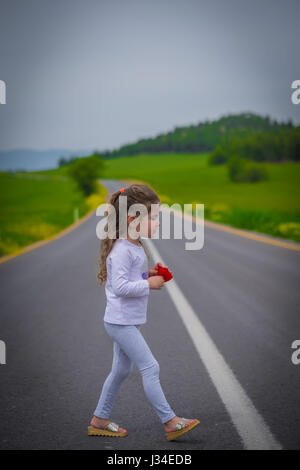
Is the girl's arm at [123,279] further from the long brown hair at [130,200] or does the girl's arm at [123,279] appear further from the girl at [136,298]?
the long brown hair at [130,200]

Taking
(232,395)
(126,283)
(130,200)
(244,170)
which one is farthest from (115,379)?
(244,170)

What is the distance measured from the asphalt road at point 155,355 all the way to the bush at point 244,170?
262 feet

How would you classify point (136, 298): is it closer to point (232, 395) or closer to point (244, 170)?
point (232, 395)

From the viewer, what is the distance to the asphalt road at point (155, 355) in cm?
289

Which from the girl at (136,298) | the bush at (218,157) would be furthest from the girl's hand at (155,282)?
the bush at (218,157)

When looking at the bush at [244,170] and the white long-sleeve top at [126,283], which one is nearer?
the white long-sleeve top at [126,283]

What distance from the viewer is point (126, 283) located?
2670 millimetres

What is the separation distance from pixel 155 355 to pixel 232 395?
3.76ft

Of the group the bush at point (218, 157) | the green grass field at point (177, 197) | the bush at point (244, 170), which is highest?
the bush at point (218, 157)

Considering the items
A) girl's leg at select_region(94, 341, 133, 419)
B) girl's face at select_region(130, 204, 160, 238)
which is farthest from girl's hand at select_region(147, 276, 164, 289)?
girl's leg at select_region(94, 341, 133, 419)

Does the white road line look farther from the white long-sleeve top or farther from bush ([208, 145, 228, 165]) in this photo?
bush ([208, 145, 228, 165])

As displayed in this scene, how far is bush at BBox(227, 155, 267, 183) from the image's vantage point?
86.4 m

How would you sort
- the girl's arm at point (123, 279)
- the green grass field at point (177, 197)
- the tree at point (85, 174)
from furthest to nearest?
the tree at point (85, 174), the green grass field at point (177, 197), the girl's arm at point (123, 279)
